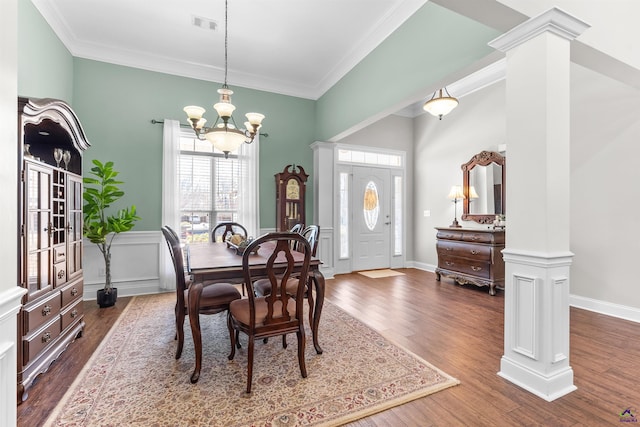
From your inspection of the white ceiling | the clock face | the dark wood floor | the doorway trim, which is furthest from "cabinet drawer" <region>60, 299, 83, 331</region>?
the doorway trim

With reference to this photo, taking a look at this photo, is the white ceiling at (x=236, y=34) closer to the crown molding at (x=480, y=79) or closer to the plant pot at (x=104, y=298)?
the crown molding at (x=480, y=79)

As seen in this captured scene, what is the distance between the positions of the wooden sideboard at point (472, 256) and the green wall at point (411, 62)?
226 cm

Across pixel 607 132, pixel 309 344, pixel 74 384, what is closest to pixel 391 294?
pixel 309 344

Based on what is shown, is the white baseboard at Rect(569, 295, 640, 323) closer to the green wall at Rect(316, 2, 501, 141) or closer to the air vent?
the green wall at Rect(316, 2, 501, 141)

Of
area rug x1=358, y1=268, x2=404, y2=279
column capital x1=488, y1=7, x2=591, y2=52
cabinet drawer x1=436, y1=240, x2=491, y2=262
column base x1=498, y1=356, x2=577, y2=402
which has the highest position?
column capital x1=488, y1=7, x2=591, y2=52

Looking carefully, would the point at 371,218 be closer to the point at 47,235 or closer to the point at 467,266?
the point at 467,266

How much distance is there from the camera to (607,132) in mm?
3391

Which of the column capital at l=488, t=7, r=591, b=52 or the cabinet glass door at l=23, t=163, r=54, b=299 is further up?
the column capital at l=488, t=7, r=591, b=52

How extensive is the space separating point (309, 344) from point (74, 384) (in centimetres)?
168

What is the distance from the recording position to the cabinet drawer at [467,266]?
4.21 metres

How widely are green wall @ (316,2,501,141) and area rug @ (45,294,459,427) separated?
2.61 meters

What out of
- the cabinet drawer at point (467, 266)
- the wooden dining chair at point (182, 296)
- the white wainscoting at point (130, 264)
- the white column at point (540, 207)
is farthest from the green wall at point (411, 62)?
the white wainscoting at point (130, 264)

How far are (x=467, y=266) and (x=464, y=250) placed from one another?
0.79 feet

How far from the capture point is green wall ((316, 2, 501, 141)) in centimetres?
264
